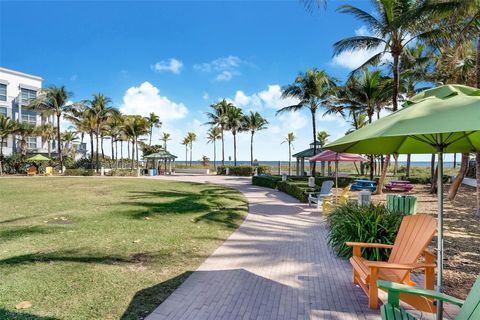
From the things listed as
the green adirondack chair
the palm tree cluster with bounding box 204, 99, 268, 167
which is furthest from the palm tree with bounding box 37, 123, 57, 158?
the green adirondack chair

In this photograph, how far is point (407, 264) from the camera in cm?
356

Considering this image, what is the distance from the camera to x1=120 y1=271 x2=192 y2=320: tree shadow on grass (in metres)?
3.50

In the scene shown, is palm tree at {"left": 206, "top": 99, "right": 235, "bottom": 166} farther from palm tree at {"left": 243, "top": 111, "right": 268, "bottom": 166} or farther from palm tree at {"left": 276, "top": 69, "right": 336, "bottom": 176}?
palm tree at {"left": 276, "top": 69, "right": 336, "bottom": 176}

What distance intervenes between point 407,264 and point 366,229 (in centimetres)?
225

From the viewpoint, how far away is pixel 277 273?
16.3ft

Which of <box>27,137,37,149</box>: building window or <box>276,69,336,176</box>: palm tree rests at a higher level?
<box>276,69,336,176</box>: palm tree

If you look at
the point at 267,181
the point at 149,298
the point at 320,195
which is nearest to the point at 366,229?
the point at 149,298

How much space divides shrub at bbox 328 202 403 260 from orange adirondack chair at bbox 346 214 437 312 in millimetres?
1308

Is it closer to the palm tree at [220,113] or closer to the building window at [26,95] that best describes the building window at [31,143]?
the building window at [26,95]

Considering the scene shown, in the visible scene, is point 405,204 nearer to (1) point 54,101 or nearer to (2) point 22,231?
(2) point 22,231

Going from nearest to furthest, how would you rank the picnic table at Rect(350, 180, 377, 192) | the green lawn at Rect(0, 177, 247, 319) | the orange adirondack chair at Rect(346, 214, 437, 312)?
the orange adirondack chair at Rect(346, 214, 437, 312) < the green lawn at Rect(0, 177, 247, 319) < the picnic table at Rect(350, 180, 377, 192)

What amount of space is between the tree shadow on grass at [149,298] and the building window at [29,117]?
4869 cm

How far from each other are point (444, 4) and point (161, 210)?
39.6 feet

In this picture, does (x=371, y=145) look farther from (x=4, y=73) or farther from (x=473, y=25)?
(x=4, y=73)
